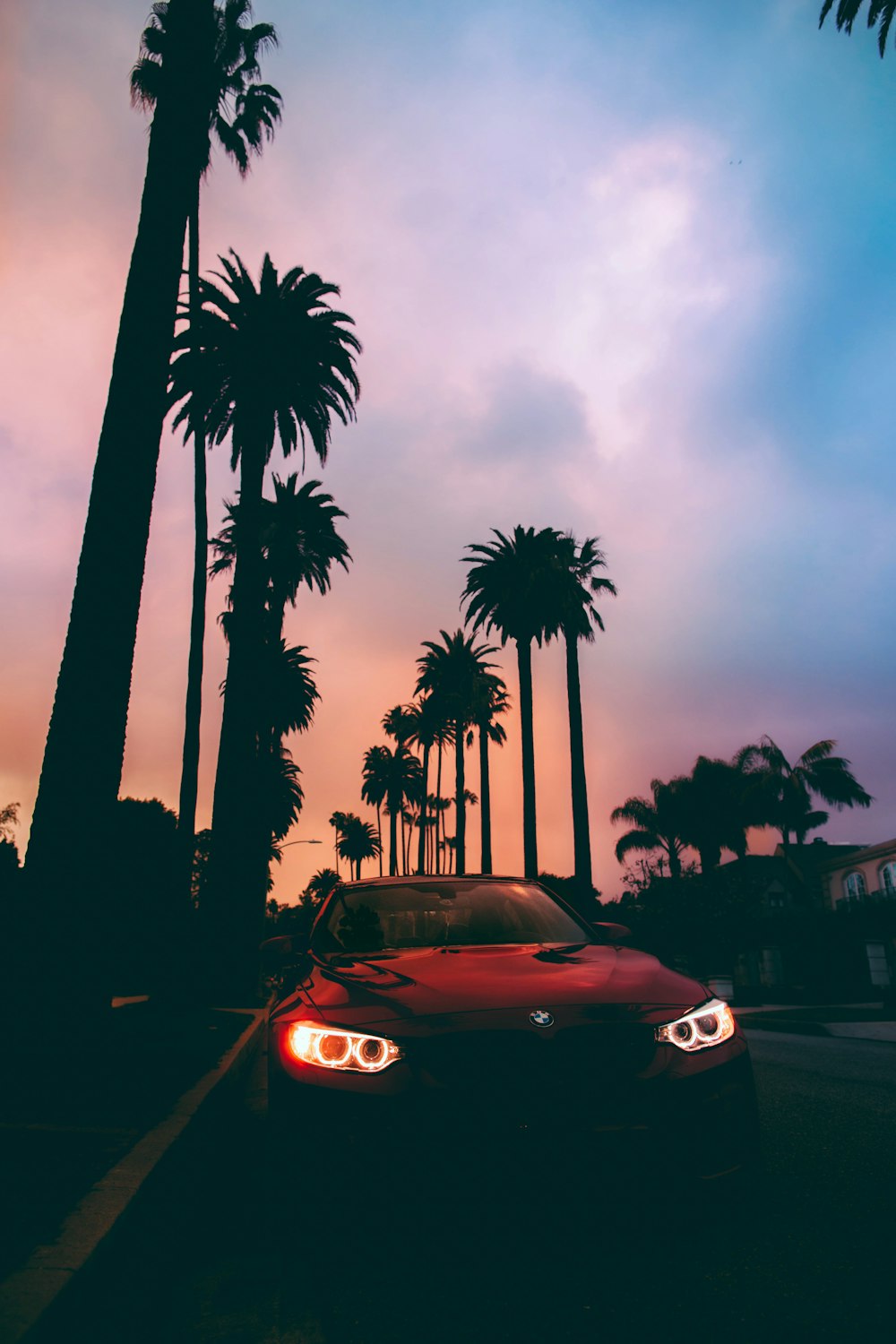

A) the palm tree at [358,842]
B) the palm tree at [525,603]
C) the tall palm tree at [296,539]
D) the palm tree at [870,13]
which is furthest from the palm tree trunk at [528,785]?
the palm tree at [358,842]

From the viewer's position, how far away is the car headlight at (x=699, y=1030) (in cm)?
314

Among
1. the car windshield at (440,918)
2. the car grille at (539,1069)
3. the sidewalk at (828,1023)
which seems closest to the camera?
the car grille at (539,1069)

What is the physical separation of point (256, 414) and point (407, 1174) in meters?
19.4

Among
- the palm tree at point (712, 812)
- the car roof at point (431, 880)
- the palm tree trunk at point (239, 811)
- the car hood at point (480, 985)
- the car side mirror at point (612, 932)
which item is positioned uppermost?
the palm tree at point (712, 812)

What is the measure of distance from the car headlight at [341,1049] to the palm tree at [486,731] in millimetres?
40268

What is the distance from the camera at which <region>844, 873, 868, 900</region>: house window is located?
147ft

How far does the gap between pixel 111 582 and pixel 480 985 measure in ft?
15.9

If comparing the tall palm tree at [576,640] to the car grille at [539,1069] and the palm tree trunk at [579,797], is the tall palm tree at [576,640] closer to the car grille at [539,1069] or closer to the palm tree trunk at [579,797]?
the palm tree trunk at [579,797]

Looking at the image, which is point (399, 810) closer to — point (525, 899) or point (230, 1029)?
point (230, 1029)

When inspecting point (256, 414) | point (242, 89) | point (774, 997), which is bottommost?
point (774, 997)

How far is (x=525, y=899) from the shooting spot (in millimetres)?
5172

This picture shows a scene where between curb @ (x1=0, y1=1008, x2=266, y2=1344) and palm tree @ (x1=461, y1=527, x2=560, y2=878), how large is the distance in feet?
88.5

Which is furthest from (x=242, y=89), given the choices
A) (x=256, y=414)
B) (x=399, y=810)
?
(x=399, y=810)

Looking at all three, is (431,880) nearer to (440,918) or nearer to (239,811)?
(440,918)
